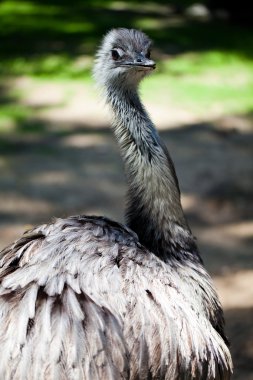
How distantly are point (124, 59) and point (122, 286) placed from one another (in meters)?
1.20

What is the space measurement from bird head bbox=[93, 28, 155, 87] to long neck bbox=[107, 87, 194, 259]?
0.17 m

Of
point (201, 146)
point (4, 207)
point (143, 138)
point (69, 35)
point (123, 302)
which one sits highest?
point (69, 35)

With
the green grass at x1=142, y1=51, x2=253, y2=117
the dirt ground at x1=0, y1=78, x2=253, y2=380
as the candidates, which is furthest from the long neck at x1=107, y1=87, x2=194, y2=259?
the green grass at x1=142, y1=51, x2=253, y2=117

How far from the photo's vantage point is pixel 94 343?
3.05 meters

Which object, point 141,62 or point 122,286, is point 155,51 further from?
point 122,286

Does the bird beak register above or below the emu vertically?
above

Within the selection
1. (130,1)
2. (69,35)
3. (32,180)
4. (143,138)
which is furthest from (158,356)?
(130,1)

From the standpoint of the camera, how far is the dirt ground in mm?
5922

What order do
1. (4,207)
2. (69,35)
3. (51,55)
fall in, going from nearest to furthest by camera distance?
(4,207), (51,55), (69,35)

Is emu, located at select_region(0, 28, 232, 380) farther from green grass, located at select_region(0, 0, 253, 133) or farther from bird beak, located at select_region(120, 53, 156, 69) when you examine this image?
green grass, located at select_region(0, 0, 253, 133)

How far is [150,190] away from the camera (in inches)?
151

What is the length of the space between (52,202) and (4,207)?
380mm

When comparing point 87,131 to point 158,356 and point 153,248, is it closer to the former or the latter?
point 153,248

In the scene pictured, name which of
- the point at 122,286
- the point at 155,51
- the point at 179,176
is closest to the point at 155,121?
the point at 179,176
